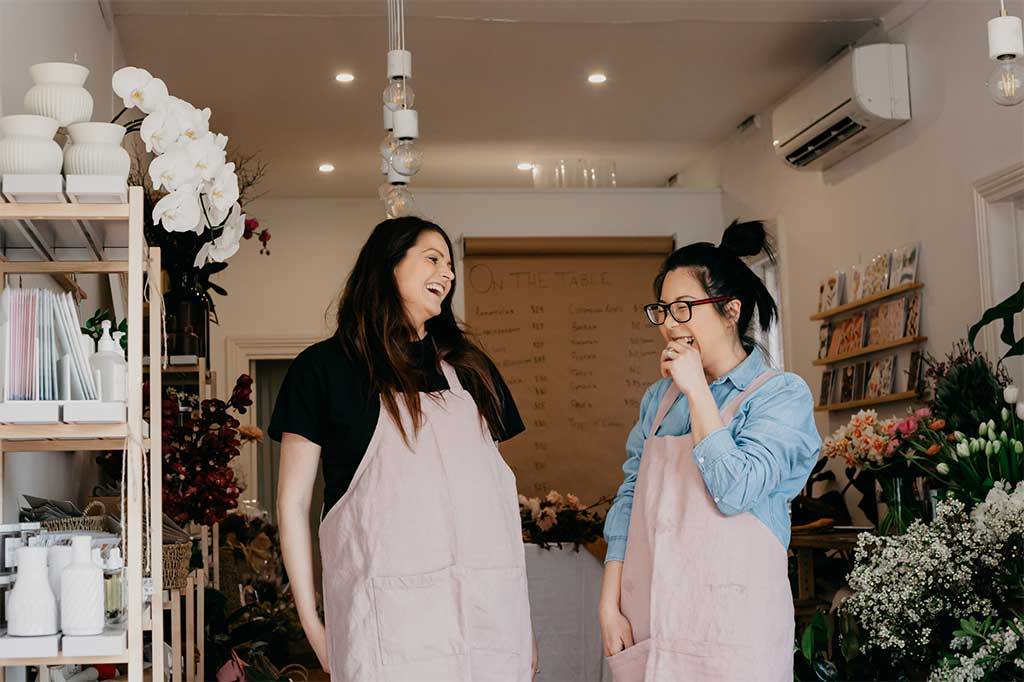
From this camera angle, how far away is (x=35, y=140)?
1894 millimetres

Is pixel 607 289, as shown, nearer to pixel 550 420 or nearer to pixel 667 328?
pixel 550 420

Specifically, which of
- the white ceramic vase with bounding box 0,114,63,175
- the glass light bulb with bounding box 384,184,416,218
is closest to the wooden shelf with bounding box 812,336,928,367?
the glass light bulb with bounding box 384,184,416,218

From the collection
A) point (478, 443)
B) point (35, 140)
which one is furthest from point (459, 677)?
point (35, 140)

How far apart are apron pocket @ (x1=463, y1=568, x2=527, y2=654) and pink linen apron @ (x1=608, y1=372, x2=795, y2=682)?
8.4 inches

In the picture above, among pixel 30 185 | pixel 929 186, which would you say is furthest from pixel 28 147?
pixel 929 186

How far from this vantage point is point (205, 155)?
211 cm

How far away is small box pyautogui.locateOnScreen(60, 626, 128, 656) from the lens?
5.62ft

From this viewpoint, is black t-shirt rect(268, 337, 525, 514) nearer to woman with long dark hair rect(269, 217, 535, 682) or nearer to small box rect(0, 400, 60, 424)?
woman with long dark hair rect(269, 217, 535, 682)

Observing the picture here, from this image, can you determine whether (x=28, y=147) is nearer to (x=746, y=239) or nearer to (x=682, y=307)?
(x=682, y=307)

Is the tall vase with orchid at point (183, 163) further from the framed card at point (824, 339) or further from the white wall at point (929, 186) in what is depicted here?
the framed card at point (824, 339)

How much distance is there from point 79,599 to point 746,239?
4.33 feet

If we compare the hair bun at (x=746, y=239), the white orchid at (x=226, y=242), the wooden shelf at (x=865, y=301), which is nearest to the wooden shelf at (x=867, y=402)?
the wooden shelf at (x=865, y=301)

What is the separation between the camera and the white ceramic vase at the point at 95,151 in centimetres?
193

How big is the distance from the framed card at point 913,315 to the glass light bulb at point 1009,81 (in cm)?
204
